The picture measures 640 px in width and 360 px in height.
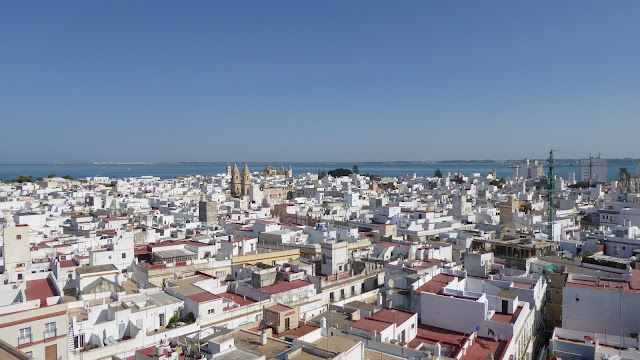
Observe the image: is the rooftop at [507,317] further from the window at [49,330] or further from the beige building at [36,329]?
the window at [49,330]

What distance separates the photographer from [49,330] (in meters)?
12.8

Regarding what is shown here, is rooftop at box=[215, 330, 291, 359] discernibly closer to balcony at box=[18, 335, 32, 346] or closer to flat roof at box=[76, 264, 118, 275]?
balcony at box=[18, 335, 32, 346]

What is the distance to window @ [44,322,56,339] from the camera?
12.7 meters

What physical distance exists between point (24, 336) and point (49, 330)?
0.60 meters

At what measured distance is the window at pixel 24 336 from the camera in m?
12.3

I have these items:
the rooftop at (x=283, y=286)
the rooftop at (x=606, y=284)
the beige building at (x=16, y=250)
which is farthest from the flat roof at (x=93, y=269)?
the rooftop at (x=606, y=284)

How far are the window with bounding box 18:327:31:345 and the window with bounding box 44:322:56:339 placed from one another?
405 mm

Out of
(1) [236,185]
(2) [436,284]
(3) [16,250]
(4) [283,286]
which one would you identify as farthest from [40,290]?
(1) [236,185]

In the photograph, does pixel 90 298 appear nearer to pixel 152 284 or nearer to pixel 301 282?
pixel 152 284

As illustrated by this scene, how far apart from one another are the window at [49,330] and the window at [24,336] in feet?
1.33

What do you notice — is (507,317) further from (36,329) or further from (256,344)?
(36,329)

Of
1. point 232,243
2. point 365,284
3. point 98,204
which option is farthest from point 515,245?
point 98,204

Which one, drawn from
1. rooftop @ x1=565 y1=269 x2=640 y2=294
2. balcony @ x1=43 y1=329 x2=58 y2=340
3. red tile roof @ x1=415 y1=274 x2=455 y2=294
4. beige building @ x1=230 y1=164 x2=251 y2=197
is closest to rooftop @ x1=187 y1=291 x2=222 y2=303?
balcony @ x1=43 y1=329 x2=58 y2=340

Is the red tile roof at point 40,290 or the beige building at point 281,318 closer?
the beige building at point 281,318
